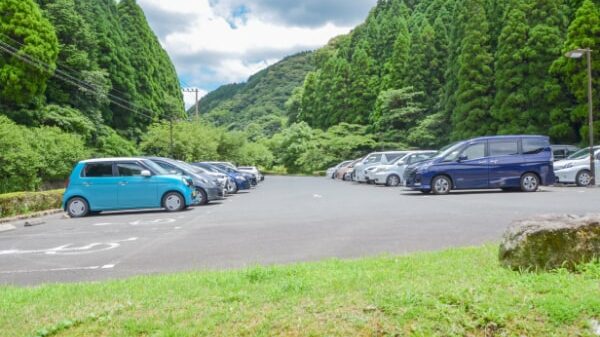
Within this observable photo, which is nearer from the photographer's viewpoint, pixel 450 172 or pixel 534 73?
pixel 450 172

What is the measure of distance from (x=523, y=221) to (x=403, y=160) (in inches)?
826

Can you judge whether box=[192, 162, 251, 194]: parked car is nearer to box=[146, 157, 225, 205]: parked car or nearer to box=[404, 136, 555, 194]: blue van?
box=[146, 157, 225, 205]: parked car

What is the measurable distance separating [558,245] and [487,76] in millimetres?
34935

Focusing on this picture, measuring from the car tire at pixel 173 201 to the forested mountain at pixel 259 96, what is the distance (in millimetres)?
78885

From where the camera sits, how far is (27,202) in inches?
637

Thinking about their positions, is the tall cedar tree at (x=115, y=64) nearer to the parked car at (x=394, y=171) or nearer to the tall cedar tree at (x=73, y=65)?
the tall cedar tree at (x=73, y=65)

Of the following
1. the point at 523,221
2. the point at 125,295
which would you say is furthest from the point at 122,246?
the point at 523,221

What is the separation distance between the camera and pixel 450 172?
1734 centimetres

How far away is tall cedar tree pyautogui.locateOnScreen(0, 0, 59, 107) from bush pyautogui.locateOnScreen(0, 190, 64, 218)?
14.9 metres

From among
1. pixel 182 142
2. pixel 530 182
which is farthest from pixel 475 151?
pixel 182 142

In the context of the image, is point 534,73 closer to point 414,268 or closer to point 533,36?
point 533,36

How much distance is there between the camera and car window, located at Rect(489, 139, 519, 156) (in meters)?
17.2

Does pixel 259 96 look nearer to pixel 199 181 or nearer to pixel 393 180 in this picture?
pixel 393 180

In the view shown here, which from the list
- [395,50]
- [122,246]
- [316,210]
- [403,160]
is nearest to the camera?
[122,246]
